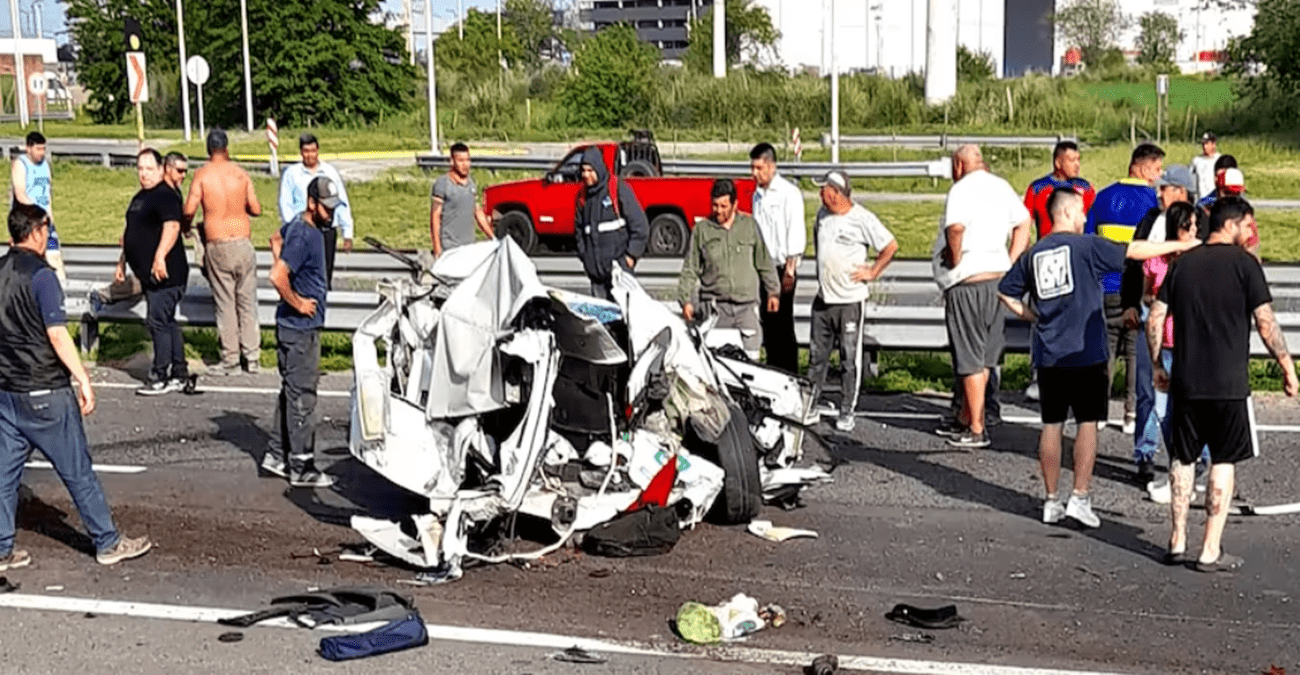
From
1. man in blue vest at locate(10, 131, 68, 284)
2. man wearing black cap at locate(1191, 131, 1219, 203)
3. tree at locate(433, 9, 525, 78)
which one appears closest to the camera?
man in blue vest at locate(10, 131, 68, 284)

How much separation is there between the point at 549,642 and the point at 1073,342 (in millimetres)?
3481

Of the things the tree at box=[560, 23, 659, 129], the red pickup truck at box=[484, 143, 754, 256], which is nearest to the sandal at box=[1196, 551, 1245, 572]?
the red pickup truck at box=[484, 143, 754, 256]

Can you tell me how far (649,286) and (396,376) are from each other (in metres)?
8.90

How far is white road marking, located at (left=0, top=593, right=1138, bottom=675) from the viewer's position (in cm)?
638

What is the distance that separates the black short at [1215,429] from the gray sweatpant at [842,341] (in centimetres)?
333

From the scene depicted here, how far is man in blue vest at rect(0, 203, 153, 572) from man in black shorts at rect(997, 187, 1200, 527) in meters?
4.99

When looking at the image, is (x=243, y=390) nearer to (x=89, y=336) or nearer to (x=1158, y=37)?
(x=89, y=336)

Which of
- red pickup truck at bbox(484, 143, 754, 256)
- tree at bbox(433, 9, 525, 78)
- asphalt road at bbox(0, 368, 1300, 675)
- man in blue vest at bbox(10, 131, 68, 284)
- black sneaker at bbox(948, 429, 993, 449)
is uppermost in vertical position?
tree at bbox(433, 9, 525, 78)

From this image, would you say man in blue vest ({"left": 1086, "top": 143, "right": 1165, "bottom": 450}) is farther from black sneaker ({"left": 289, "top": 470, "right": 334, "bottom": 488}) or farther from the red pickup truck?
the red pickup truck

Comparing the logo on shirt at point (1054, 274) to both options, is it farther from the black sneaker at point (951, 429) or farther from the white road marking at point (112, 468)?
the white road marking at point (112, 468)

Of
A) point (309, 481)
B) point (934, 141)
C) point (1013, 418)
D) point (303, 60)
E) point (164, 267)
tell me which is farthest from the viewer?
point (303, 60)

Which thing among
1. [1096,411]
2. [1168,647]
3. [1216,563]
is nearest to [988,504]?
[1096,411]

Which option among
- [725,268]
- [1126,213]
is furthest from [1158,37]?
[725,268]

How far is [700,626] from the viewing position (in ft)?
22.2
